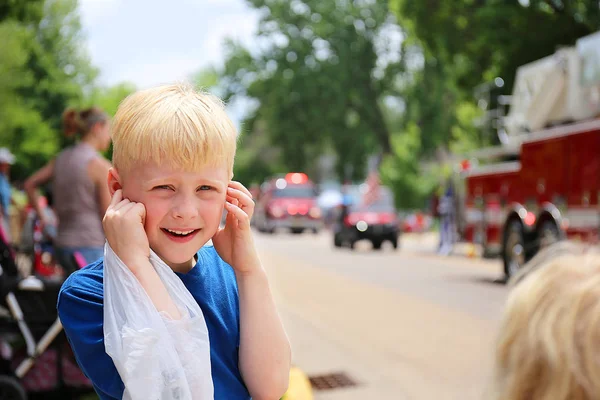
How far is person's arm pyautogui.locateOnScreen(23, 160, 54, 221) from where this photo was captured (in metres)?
5.83

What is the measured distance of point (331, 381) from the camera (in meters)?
6.84

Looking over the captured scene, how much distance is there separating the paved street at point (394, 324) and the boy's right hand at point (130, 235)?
69cm

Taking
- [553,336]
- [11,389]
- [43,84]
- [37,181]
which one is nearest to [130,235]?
[553,336]

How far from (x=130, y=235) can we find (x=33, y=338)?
11.8 feet

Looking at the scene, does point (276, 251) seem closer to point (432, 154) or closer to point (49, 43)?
point (49, 43)

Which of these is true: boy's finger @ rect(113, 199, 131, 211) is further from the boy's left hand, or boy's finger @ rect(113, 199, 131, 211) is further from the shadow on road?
the shadow on road

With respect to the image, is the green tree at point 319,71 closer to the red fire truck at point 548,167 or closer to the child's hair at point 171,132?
the red fire truck at point 548,167

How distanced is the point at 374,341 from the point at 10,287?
183 inches

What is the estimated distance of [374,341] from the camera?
Result: 8.75 meters

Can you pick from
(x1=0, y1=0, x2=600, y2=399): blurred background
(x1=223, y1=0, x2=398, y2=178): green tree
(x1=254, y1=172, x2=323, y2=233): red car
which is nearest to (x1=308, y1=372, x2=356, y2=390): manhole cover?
(x1=0, y1=0, x2=600, y2=399): blurred background

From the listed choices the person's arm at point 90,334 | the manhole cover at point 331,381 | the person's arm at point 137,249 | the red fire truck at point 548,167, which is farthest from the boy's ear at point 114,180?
the red fire truck at point 548,167

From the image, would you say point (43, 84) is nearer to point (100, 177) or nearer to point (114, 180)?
point (100, 177)

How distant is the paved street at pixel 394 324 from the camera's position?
6.86 m

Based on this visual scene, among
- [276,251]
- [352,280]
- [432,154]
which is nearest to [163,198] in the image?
[352,280]
